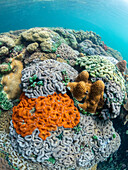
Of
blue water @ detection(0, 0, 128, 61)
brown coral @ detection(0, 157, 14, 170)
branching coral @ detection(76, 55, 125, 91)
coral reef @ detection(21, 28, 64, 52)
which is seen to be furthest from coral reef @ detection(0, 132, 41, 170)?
blue water @ detection(0, 0, 128, 61)

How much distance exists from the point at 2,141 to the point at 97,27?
12124 cm

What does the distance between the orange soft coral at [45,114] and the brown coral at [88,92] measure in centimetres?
39

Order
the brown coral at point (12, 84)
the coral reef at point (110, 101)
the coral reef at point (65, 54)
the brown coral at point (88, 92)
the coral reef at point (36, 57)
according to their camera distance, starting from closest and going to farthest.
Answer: the brown coral at point (88, 92), the coral reef at point (110, 101), the brown coral at point (12, 84), the coral reef at point (36, 57), the coral reef at point (65, 54)

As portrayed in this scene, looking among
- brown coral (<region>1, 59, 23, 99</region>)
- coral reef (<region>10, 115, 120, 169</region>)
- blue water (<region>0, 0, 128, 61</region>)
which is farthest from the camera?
blue water (<region>0, 0, 128, 61</region>)

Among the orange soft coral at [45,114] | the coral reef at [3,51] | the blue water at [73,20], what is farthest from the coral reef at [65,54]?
the blue water at [73,20]

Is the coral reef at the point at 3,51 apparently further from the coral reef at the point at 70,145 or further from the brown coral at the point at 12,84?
→ the coral reef at the point at 70,145

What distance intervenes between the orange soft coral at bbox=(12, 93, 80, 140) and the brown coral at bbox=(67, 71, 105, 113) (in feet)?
1.29

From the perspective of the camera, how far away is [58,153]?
144 inches

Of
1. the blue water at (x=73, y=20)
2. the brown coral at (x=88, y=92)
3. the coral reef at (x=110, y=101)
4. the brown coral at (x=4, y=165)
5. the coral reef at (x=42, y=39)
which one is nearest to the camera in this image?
the brown coral at (x=4, y=165)

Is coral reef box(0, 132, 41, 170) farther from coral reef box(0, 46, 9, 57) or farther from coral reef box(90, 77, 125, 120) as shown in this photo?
coral reef box(0, 46, 9, 57)

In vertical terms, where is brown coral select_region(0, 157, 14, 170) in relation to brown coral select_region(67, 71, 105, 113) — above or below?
below

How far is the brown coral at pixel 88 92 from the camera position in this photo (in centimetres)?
385

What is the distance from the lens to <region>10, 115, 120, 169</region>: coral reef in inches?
139

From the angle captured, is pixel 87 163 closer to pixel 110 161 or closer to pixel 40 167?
pixel 40 167
